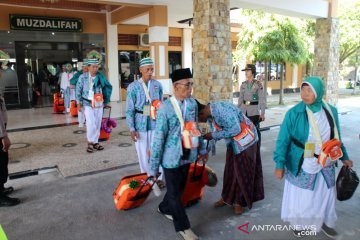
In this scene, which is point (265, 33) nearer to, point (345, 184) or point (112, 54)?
point (112, 54)

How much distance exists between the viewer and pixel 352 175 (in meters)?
2.95

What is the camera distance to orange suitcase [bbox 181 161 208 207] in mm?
3746

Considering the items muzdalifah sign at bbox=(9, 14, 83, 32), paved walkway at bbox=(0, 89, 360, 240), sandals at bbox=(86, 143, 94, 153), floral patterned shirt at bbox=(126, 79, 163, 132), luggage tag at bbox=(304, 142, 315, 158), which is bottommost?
paved walkway at bbox=(0, 89, 360, 240)

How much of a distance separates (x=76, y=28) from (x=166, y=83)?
5.64 metres

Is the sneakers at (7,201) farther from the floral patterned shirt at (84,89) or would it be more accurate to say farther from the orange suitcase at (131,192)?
the floral patterned shirt at (84,89)

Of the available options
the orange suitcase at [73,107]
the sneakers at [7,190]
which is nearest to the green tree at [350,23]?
the orange suitcase at [73,107]

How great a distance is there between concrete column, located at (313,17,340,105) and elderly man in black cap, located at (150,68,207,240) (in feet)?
36.9

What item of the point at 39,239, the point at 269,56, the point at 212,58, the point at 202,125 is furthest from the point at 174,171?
the point at 269,56

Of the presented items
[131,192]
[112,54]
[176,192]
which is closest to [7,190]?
[131,192]

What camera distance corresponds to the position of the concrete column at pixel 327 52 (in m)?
12.6

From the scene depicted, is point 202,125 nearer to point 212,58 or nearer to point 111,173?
point 212,58

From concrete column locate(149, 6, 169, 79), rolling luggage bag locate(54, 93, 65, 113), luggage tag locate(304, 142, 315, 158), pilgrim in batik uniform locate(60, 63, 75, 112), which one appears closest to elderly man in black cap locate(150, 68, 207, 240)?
luggage tag locate(304, 142, 315, 158)

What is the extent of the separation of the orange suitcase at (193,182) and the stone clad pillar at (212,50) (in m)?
4.28

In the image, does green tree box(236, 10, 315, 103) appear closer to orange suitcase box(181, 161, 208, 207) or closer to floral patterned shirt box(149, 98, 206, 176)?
orange suitcase box(181, 161, 208, 207)
